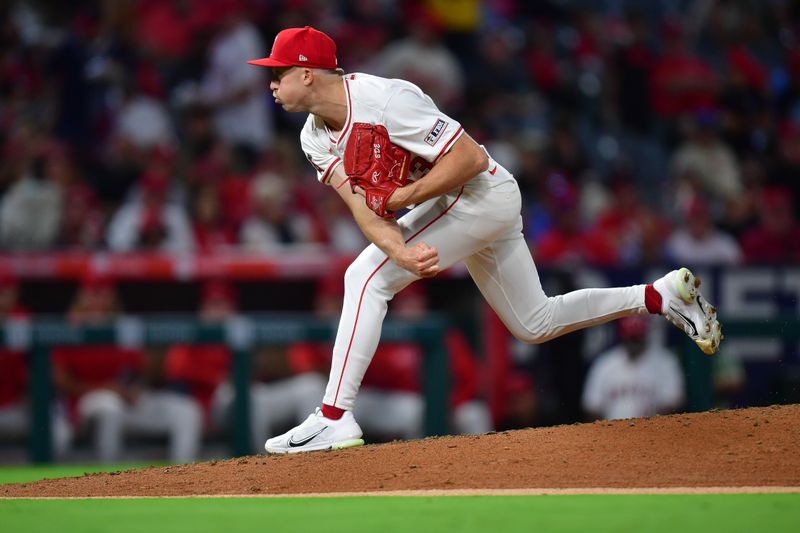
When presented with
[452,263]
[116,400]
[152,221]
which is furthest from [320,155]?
[152,221]

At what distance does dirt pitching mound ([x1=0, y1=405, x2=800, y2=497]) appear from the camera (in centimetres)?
454

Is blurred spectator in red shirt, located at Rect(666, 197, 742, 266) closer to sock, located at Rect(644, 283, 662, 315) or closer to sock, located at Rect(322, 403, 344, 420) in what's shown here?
sock, located at Rect(644, 283, 662, 315)

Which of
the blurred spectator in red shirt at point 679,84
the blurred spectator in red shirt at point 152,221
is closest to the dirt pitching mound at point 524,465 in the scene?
the blurred spectator in red shirt at point 152,221

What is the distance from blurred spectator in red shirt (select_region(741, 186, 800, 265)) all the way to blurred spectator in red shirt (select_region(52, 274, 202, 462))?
190 inches

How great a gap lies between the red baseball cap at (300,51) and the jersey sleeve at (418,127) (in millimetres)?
335

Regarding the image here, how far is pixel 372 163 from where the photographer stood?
4770mm

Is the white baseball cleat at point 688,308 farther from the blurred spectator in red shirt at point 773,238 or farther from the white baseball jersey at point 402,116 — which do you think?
the blurred spectator in red shirt at point 773,238

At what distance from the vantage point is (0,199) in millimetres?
9203

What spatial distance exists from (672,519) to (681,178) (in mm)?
7676

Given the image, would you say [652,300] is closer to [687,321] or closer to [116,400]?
[687,321]

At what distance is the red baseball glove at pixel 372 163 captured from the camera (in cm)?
475

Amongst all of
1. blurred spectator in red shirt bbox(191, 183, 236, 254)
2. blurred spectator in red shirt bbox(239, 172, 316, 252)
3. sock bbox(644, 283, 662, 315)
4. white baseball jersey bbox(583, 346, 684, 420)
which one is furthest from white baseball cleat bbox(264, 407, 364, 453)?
blurred spectator in red shirt bbox(191, 183, 236, 254)

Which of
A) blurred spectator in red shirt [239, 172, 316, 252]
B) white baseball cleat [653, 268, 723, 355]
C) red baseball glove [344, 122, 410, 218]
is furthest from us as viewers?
blurred spectator in red shirt [239, 172, 316, 252]

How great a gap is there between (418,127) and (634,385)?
4042mm
